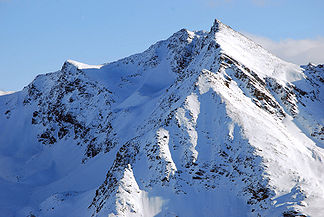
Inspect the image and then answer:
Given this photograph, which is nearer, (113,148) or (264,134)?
(264,134)

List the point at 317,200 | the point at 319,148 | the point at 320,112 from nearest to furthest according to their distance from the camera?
the point at 317,200, the point at 319,148, the point at 320,112

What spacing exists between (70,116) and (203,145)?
57.0 m

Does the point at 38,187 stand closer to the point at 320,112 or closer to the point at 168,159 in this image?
the point at 168,159

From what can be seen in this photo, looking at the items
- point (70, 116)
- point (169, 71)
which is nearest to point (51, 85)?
point (70, 116)

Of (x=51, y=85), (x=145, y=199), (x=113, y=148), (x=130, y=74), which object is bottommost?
(x=145, y=199)

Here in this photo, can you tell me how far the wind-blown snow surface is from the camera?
41469 mm

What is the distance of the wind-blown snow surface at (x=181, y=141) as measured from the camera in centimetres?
4147

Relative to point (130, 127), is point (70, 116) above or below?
above

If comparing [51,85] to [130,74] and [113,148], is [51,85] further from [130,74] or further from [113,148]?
[113,148]

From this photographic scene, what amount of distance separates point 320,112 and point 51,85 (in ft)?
261

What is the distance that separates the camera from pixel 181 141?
4728 cm

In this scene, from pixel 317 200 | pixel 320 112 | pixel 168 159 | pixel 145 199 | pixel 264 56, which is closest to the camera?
pixel 317 200

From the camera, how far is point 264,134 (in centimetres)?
4669

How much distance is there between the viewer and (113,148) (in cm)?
7356
